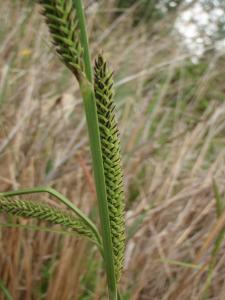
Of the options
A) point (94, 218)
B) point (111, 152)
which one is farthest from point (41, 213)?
point (94, 218)

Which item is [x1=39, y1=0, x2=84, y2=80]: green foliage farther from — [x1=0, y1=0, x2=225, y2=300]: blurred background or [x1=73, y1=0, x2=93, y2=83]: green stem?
[x1=0, y1=0, x2=225, y2=300]: blurred background

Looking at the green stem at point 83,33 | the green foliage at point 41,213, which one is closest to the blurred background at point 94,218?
the green foliage at point 41,213

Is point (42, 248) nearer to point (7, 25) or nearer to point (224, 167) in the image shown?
point (224, 167)

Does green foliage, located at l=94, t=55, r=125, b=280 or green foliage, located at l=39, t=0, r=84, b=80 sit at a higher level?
green foliage, located at l=39, t=0, r=84, b=80

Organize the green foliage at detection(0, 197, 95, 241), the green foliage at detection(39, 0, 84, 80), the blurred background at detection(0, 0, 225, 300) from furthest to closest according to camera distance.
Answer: the blurred background at detection(0, 0, 225, 300)
the green foliage at detection(0, 197, 95, 241)
the green foliage at detection(39, 0, 84, 80)

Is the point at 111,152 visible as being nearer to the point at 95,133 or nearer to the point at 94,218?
the point at 95,133

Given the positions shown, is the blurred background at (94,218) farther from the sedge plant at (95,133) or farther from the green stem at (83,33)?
the green stem at (83,33)

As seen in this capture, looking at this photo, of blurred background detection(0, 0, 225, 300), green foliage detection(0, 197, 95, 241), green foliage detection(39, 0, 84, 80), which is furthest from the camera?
blurred background detection(0, 0, 225, 300)

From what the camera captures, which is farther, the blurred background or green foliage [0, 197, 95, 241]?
the blurred background

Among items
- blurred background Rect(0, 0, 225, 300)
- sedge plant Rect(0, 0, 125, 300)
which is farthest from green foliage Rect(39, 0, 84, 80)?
blurred background Rect(0, 0, 225, 300)
